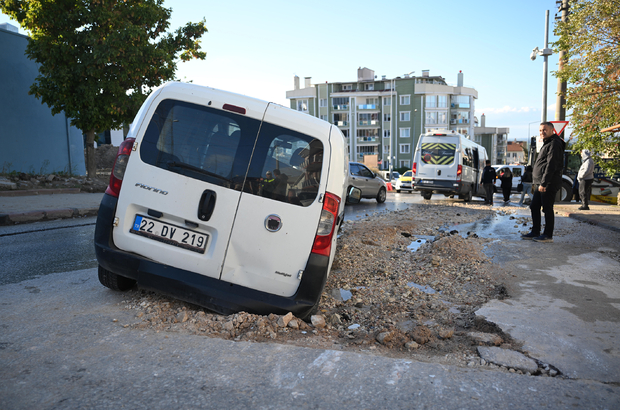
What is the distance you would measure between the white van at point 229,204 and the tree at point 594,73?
14.0m

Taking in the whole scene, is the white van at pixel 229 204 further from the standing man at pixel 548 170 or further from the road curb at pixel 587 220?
the road curb at pixel 587 220

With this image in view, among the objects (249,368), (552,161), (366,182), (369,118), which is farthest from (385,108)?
(249,368)

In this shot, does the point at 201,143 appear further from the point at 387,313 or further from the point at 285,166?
the point at 387,313

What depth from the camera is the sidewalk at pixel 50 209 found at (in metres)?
9.84

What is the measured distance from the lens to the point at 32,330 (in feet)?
11.1

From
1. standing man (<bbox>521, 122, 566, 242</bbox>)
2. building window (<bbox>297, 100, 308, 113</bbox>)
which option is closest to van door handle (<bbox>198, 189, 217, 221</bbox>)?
standing man (<bbox>521, 122, 566, 242</bbox>)

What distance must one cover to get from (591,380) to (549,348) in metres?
0.50

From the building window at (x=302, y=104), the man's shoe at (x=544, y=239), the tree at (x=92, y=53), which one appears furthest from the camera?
the building window at (x=302, y=104)

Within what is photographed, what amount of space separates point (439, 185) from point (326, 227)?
17.1 m

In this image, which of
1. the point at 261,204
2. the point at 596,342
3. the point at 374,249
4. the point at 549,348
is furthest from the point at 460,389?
the point at 374,249

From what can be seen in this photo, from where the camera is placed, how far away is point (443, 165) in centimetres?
1984

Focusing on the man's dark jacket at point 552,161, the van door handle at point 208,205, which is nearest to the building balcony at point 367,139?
the man's dark jacket at point 552,161

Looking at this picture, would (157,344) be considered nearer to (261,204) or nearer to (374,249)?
(261,204)

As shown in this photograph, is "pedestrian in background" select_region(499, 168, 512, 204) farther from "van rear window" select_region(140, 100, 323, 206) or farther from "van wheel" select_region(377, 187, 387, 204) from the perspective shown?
"van rear window" select_region(140, 100, 323, 206)
